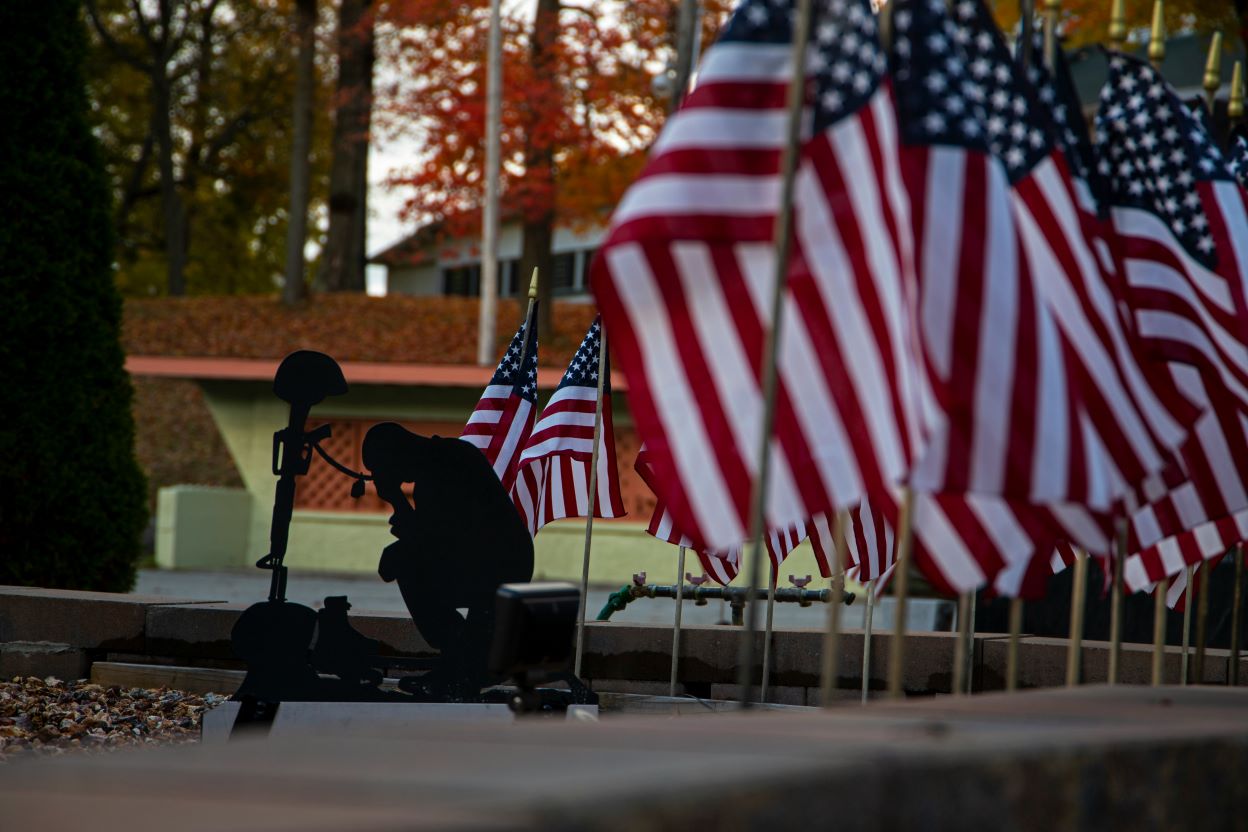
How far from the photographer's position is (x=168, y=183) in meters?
36.6

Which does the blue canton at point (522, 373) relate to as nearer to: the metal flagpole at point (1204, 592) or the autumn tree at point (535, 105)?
the metal flagpole at point (1204, 592)

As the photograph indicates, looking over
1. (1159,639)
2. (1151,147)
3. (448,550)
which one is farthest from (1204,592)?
(448,550)

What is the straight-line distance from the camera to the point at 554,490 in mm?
10086

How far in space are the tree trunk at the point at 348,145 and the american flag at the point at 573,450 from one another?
21.6m

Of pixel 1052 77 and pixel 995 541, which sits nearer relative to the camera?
pixel 995 541

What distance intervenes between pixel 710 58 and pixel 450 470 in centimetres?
354

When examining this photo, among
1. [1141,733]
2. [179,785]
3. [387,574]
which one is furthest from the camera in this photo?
[387,574]

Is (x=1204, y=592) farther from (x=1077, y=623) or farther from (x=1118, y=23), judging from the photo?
(x=1118, y=23)

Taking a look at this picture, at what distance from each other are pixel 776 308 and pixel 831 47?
114 centimetres

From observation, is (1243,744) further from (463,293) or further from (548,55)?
(463,293)

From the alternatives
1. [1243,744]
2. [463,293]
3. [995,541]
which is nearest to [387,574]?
[995,541]

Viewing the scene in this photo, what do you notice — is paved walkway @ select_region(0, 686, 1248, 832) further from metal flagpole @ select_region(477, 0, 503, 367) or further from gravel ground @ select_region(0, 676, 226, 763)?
metal flagpole @ select_region(477, 0, 503, 367)

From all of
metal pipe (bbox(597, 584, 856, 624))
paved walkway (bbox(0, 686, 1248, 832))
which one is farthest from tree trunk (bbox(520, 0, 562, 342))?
paved walkway (bbox(0, 686, 1248, 832))

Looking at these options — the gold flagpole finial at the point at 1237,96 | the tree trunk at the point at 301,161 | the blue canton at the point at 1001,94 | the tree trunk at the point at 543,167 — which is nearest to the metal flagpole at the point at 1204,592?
the gold flagpole finial at the point at 1237,96
